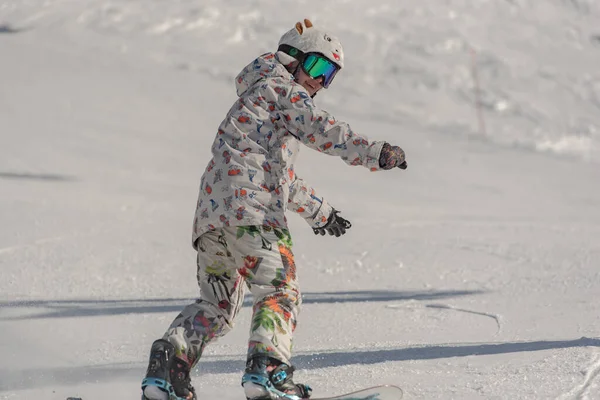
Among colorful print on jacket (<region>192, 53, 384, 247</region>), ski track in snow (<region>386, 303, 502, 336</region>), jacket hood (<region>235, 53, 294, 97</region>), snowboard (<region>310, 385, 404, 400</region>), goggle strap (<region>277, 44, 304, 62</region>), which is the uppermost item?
goggle strap (<region>277, 44, 304, 62</region>)

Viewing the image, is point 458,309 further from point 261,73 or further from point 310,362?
point 261,73

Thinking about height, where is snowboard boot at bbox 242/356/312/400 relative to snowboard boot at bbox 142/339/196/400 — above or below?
above

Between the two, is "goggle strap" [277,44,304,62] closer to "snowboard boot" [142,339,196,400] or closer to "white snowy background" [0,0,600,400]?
"snowboard boot" [142,339,196,400]

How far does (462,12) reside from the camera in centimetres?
1909

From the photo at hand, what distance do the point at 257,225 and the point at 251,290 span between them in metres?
0.24

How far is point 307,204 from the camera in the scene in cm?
393

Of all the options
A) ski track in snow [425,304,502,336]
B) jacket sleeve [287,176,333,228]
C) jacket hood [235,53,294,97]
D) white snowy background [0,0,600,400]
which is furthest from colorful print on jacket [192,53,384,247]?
ski track in snow [425,304,502,336]

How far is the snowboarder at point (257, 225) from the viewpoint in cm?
333

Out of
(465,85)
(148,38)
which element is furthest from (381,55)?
(148,38)

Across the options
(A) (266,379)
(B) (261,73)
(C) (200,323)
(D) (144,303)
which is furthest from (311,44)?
(D) (144,303)

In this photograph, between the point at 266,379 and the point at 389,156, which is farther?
the point at 389,156

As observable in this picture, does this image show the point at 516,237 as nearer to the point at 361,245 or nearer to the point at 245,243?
the point at 361,245

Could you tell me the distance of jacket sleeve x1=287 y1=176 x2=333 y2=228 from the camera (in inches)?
151

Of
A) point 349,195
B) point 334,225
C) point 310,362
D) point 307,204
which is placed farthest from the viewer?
point 349,195
